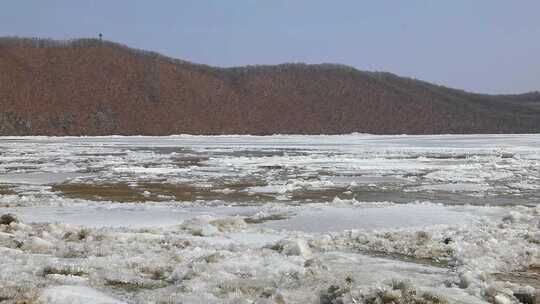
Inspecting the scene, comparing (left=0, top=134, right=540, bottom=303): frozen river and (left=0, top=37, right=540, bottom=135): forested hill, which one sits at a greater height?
(left=0, top=37, right=540, bottom=135): forested hill

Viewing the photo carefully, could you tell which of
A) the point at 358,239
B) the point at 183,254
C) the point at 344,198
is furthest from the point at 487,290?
the point at 344,198

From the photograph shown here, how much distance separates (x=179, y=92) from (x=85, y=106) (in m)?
12.4

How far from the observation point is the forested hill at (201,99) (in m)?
61.0

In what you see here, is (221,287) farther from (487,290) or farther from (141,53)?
(141,53)

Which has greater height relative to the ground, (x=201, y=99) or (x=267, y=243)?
(x=201, y=99)

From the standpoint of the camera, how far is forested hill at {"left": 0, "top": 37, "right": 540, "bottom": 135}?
6103 cm

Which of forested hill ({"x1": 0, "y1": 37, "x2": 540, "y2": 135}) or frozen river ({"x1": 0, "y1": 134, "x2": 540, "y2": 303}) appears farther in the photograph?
forested hill ({"x1": 0, "y1": 37, "x2": 540, "y2": 135})

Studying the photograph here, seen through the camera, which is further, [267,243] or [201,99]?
[201,99]

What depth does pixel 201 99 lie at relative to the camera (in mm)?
70688

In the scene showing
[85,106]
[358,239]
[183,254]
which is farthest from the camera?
[85,106]

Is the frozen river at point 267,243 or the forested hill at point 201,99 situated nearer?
the frozen river at point 267,243

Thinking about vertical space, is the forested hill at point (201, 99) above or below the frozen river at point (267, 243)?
above

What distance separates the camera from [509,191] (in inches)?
496

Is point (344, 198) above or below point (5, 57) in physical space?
below
